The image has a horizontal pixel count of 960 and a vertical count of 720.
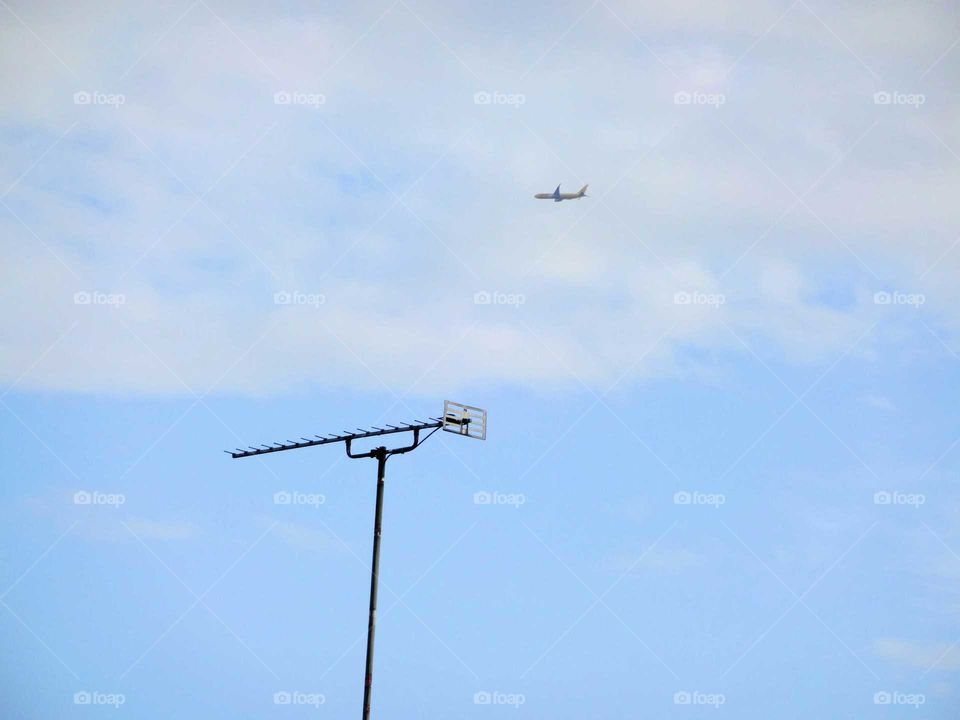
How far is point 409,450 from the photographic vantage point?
61938 mm

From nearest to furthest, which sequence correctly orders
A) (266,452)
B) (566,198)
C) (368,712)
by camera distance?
1. (368,712)
2. (266,452)
3. (566,198)

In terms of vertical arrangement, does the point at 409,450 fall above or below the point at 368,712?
above

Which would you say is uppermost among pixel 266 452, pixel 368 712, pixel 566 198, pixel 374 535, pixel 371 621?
pixel 566 198

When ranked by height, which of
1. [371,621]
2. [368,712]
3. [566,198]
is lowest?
[368,712]

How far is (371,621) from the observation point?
198 feet

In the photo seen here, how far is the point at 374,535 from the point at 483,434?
265 inches

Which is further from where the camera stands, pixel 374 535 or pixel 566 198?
pixel 566 198

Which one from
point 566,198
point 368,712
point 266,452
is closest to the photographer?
point 368,712

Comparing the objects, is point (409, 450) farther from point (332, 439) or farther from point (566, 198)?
point (566, 198)

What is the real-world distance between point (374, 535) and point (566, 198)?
60.8m

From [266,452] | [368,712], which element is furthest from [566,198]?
[368,712]

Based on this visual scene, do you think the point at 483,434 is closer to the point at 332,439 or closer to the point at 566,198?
the point at 332,439

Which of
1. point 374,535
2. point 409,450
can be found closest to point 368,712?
point 374,535

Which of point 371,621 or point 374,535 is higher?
point 374,535
